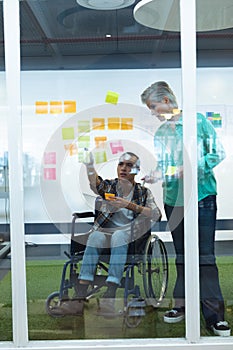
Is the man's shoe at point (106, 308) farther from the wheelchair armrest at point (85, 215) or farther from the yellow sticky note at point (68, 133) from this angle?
the yellow sticky note at point (68, 133)

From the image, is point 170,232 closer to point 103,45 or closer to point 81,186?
point 81,186

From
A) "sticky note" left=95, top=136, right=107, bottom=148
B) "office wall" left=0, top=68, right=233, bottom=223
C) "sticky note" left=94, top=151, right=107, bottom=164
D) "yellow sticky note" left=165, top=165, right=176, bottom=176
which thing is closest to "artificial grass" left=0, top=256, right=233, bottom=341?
"yellow sticky note" left=165, top=165, right=176, bottom=176

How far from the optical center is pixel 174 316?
2906mm

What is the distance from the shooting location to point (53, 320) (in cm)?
301

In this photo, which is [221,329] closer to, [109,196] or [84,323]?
[84,323]

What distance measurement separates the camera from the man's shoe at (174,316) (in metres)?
2.76

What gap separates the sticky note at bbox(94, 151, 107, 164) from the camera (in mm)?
4338

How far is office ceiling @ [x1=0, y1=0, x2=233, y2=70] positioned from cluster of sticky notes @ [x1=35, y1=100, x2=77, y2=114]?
1.24 feet

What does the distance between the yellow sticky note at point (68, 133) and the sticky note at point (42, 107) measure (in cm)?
29

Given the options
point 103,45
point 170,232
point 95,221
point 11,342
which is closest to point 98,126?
point 103,45

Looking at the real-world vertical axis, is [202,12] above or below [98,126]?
above

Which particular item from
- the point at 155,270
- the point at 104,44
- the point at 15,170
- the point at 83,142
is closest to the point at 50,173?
the point at 83,142

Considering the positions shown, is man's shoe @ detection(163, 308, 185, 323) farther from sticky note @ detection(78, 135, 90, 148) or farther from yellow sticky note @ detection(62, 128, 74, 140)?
yellow sticky note @ detection(62, 128, 74, 140)

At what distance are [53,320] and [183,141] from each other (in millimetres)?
1384
